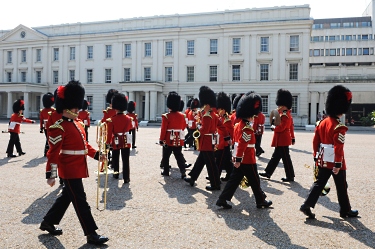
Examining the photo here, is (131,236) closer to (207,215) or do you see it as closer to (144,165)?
(207,215)

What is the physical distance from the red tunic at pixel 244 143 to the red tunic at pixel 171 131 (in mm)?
2528

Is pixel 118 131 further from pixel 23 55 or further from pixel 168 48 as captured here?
pixel 23 55

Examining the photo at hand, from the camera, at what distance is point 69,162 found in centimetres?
420

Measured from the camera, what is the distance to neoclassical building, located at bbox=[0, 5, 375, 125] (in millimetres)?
35656

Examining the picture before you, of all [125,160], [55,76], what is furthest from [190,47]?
[125,160]

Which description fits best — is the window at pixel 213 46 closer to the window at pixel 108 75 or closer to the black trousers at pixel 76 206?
the window at pixel 108 75

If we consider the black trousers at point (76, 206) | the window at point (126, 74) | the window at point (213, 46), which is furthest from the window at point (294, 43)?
the black trousers at point (76, 206)

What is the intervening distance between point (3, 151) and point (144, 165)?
19.5ft

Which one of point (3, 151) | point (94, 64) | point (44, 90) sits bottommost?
point (3, 151)

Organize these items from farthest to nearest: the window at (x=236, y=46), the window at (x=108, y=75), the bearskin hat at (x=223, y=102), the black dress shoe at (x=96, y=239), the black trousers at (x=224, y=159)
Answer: the window at (x=108, y=75)
the window at (x=236, y=46)
the bearskin hat at (x=223, y=102)
the black trousers at (x=224, y=159)
the black dress shoe at (x=96, y=239)

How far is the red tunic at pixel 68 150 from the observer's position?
159 inches

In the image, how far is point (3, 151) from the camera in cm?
1210

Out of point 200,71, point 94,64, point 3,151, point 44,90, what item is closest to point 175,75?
point 200,71

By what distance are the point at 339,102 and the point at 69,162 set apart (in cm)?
392
